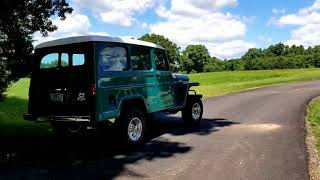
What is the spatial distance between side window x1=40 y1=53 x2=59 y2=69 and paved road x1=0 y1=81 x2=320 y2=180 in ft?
6.09

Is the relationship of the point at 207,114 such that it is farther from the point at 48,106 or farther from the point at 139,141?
the point at 48,106

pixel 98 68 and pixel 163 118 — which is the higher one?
pixel 98 68

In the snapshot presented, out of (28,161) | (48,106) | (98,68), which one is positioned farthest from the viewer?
(48,106)

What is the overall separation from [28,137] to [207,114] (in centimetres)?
708

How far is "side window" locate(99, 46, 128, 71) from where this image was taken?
355 inches

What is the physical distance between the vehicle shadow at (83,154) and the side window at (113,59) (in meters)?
1.76

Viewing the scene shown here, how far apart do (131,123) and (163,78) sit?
77.9 inches

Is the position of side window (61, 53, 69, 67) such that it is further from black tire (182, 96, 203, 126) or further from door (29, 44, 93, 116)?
black tire (182, 96, 203, 126)

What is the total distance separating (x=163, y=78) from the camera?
11180 millimetres

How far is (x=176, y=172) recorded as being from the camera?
738 centimetres

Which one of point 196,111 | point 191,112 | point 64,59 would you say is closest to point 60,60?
point 64,59

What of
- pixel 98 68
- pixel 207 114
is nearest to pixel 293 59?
pixel 207 114

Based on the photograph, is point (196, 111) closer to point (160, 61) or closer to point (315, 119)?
point (160, 61)

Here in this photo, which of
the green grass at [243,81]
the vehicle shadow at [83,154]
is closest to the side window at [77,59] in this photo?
the vehicle shadow at [83,154]
